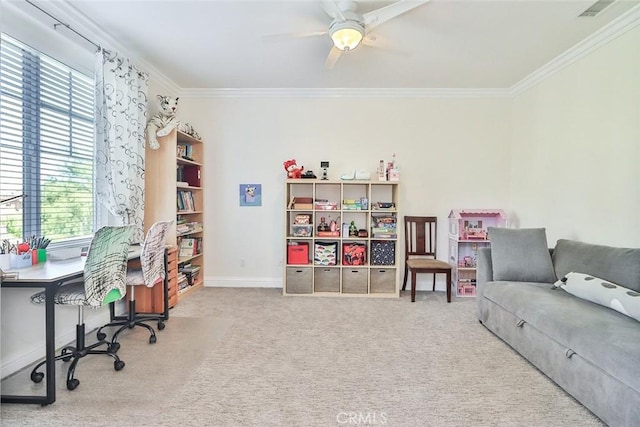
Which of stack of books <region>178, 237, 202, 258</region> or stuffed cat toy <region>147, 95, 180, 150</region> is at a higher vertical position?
stuffed cat toy <region>147, 95, 180, 150</region>

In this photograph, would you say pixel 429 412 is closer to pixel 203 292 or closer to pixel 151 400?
pixel 151 400

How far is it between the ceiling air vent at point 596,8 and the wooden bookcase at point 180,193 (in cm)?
395

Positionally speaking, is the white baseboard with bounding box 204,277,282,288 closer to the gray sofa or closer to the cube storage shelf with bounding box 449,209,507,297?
the cube storage shelf with bounding box 449,209,507,297

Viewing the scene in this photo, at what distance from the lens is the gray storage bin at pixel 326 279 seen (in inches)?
159

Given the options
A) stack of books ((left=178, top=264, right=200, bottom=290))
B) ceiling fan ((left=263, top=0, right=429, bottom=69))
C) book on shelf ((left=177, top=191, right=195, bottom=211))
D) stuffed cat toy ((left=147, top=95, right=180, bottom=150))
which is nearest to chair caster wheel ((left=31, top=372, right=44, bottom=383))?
stack of books ((left=178, top=264, right=200, bottom=290))

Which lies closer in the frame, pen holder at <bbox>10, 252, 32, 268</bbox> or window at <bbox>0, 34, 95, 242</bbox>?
pen holder at <bbox>10, 252, 32, 268</bbox>

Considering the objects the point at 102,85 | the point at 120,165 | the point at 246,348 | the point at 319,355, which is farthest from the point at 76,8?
the point at 319,355

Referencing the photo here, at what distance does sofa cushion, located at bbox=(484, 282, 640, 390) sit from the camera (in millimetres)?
1589

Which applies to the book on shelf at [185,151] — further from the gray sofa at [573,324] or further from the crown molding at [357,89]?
the gray sofa at [573,324]

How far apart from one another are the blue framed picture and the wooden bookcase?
562 millimetres

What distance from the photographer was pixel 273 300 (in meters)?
3.81

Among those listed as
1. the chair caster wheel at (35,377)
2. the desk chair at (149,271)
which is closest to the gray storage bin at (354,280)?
the desk chair at (149,271)

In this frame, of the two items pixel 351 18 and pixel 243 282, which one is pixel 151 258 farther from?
pixel 351 18

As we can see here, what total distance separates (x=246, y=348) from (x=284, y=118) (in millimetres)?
2996
